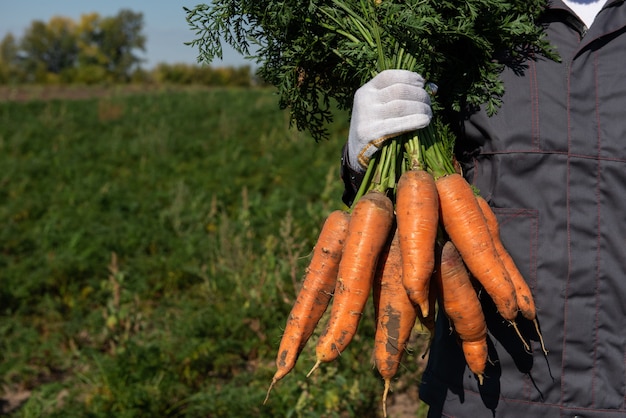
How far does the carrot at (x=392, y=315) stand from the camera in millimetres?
1766

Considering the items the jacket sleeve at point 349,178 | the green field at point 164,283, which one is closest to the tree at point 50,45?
the green field at point 164,283

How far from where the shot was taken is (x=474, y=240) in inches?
66.1

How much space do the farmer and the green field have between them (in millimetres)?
796

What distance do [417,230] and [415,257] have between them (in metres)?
0.07

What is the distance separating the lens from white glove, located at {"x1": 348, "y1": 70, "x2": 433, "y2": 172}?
5.35 ft

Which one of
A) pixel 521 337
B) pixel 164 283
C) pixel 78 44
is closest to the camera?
pixel 521 337

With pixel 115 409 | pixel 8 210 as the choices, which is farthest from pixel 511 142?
pixel 8 210

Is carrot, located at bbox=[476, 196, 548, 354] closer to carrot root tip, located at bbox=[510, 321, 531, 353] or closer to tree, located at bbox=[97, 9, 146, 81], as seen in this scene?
carrot root tip, located at bbox=[510, 321, 531, 353]

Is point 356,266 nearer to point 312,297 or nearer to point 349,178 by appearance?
point 312,297

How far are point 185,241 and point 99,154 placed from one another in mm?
4981

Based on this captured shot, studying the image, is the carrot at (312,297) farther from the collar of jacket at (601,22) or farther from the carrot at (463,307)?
the collar of jacket at (601,22)

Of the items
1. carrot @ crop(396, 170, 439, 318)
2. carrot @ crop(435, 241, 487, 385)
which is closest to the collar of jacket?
carrot @ crop(396, 170, 439, 318)

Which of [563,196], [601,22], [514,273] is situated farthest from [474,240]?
[601,22]

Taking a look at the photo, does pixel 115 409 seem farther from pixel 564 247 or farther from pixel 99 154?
pixel 99 154
